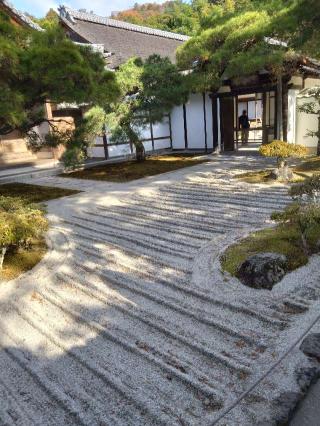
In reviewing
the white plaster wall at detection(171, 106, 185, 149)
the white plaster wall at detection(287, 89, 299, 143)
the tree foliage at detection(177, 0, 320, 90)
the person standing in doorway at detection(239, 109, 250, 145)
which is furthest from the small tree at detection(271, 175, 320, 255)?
the white plaster wall at detection(171, 106, 185, 149)

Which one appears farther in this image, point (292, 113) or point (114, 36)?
point (114, 36)

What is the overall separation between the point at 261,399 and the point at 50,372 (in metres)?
1.99

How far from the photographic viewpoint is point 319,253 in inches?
206

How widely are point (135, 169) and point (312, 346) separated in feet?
36.7

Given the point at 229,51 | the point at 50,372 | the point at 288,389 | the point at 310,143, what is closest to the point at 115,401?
the point at 50,372

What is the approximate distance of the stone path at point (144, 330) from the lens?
3008 mm

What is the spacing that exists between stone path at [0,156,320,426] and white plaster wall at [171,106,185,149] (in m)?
11.9

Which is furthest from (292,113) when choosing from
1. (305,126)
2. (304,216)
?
(304,216)

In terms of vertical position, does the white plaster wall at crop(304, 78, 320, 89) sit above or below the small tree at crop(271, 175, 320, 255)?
above

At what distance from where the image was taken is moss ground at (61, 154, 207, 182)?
12.7 m

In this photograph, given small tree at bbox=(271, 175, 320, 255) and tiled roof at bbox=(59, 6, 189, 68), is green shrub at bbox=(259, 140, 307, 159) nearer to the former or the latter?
small tree at bbox=(271, 175, 320, 255)

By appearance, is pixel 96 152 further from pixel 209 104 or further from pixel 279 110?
pixel 279 110

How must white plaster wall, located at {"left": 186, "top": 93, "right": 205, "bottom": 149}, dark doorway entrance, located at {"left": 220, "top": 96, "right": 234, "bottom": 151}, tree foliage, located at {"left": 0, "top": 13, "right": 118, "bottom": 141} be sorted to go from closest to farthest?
1. tree foliage, located at {"left": 0, "top": 13, "right": 118, "bottom": 141}
2. dark doorway entrance, located at {"left": 220, "top": 96, "right": 234, "bottom": 151}
3. white plaster wall, located at {"left": 186, "top": 93, "right": 205, "bottom": 149}

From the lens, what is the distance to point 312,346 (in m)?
3.37
